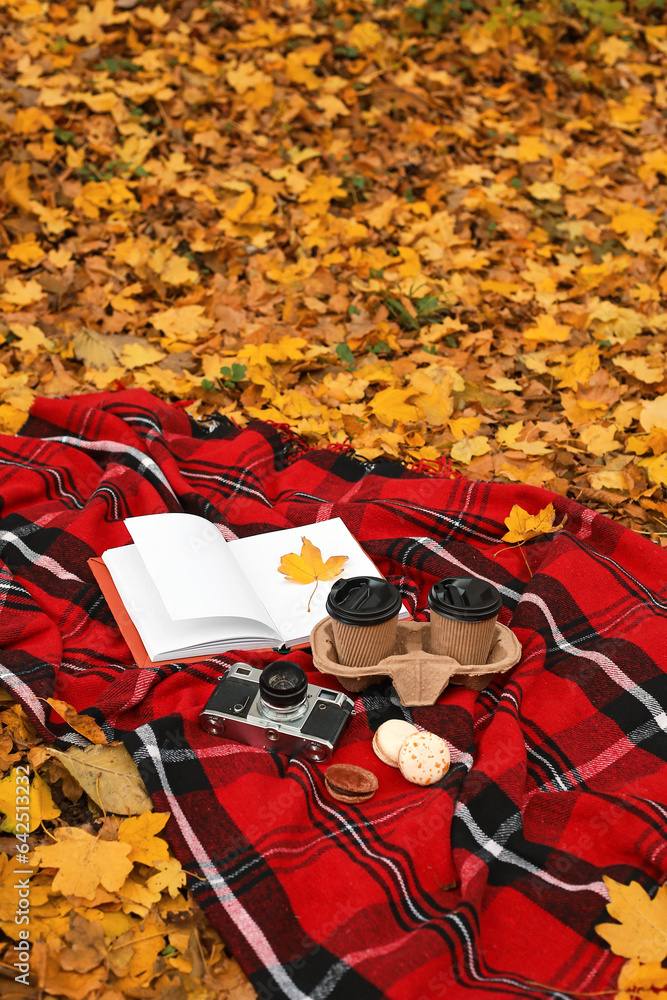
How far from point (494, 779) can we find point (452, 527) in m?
0.74

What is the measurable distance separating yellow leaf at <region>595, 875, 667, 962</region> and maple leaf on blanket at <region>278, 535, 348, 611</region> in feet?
2.85

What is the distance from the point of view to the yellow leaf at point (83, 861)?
1.34 m

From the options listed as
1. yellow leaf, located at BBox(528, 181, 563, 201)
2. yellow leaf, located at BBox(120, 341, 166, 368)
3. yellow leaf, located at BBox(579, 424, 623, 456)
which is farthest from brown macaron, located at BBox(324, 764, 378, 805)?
yellow leaf, located at BBox(528, 181, 563, 201)

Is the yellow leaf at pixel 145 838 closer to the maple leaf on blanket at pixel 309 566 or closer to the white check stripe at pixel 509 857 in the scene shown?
the white check stripe at pixel 509 857

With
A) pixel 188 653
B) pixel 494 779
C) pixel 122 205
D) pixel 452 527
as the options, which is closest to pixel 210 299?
pixel 122 205

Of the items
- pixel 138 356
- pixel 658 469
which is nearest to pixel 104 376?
pixel 138 356

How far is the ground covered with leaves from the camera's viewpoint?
252 cm

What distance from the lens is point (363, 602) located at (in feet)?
5.19

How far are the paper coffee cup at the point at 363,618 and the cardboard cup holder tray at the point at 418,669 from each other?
23 millimetres

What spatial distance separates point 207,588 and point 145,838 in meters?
0.52

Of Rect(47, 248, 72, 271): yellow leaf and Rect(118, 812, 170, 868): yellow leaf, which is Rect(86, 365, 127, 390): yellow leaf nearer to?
Rect(47, 248, 72, 271): yellow leaf

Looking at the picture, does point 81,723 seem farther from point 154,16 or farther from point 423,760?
point 154,16

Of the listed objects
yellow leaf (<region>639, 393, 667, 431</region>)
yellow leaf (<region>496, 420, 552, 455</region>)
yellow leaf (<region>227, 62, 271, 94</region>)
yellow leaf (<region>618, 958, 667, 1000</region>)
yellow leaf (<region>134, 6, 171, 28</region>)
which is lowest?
yellow leaf (<region>496, 420, 552, 455</region>)

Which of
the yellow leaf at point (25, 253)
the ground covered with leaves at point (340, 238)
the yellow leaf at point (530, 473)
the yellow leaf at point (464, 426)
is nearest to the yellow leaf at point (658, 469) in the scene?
the ground covered with leaves at point (340, 238)
